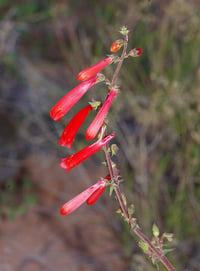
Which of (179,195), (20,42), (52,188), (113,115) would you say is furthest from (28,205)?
(20,42)

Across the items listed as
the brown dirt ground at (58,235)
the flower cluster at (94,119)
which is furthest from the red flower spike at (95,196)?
the brown dirt ground at (58,235)

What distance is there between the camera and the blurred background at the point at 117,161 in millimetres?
3033

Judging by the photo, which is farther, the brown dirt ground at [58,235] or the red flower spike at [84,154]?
the brown dirt ground at [58,235]

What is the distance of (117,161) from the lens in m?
3.12

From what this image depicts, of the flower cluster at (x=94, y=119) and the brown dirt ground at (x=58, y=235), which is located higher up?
the brown dirt ground at (x=58, y=235)

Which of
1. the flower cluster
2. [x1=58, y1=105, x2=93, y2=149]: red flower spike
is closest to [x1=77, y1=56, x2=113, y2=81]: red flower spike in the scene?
the flower cluster

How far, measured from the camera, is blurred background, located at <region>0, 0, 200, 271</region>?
9.95ft

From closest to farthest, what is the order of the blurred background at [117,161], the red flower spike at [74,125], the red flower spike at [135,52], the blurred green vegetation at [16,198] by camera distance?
the red flower spike at [135,52] → the red flower spike at [74,125] → the blurred background at [117,161] → the blurred green vegetation at [16,198]

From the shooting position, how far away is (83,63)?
161 inches

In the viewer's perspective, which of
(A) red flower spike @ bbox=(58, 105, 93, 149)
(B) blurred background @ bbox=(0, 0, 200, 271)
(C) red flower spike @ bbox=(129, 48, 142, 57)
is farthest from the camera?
(B) blurred background @ bbox=(0, 0, 200, 271)

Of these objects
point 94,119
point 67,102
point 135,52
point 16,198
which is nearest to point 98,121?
point 94,119

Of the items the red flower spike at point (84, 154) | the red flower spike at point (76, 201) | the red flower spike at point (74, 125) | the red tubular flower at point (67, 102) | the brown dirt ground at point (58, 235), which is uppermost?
the brown dirt ground at point (58, 235)

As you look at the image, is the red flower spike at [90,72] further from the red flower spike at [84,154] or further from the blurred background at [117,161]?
the blurred background at [117,161]

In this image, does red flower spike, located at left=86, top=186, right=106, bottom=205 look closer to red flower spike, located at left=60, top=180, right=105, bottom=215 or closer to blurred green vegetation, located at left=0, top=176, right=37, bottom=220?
red flower spike, located at left=60, top=180, right=105, bottom=215
